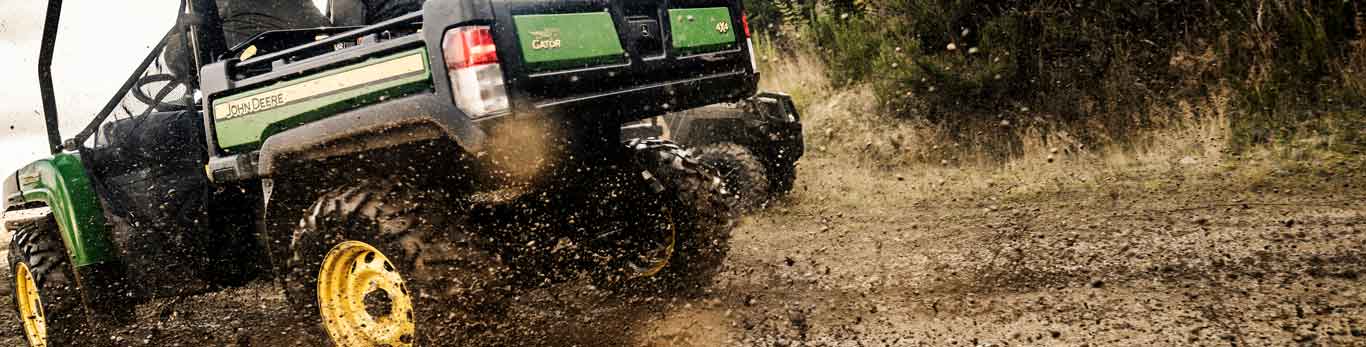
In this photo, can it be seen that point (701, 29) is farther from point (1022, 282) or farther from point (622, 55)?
point (1022, 282)

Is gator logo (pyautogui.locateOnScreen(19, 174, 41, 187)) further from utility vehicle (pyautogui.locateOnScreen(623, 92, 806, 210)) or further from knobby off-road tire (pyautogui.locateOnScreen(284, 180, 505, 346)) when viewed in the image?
utility vehicle (pyautogui.locateOnScreen(623, 92, 806, 210))

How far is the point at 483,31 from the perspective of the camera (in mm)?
3215

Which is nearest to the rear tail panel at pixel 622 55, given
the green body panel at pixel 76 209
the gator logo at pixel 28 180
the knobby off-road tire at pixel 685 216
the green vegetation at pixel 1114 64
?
the knobby off-road tire at pixel 685 216

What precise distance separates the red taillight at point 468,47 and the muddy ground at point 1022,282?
0.85 meters

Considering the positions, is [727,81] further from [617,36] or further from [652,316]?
[652,316]

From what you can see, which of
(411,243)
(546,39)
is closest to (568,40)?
(546,39)

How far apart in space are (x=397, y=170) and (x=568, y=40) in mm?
766

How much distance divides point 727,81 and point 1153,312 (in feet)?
6.45

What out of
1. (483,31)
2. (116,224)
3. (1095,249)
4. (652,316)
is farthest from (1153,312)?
(116,224)

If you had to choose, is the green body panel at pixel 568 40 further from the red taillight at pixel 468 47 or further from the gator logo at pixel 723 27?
the gator logo at pixel 723 27

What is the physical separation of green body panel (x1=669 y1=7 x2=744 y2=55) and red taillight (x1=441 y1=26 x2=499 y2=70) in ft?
3.18

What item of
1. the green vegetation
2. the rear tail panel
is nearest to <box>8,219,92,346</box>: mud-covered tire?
the rear tail panel

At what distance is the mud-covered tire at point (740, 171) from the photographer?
18.8 feet

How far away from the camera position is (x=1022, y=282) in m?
3.57
